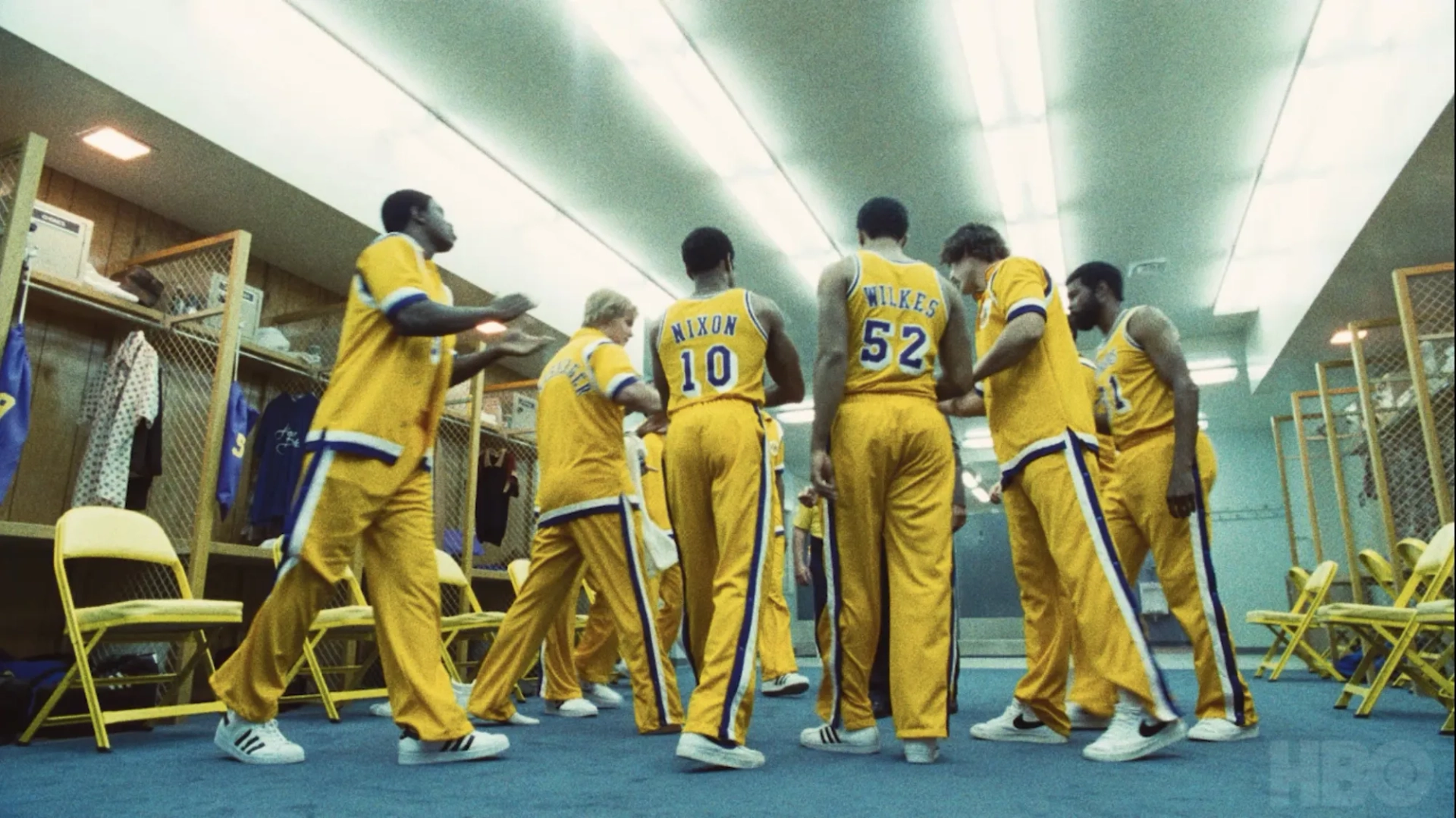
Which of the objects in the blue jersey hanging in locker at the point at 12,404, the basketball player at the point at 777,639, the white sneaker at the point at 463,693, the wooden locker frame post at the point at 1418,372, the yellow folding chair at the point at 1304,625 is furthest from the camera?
the yellow folding chair at the point at 1304,625

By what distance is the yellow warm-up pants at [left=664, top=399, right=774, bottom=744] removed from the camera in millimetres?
2363

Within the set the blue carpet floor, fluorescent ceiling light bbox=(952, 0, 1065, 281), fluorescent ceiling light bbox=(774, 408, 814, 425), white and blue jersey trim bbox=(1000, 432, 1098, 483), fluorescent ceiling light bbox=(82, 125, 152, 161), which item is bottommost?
the blue carpet floor

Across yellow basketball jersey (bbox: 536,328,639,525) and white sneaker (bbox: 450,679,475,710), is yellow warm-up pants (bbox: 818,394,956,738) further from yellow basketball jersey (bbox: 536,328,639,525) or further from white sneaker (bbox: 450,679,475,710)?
white sneaker (bbox: 450,679,475,710)

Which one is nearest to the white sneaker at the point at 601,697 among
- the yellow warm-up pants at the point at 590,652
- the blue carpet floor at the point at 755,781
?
the yellow warm-up pants at the point at 590,652

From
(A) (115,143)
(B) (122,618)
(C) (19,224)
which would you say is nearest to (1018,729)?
(B) (122,618)

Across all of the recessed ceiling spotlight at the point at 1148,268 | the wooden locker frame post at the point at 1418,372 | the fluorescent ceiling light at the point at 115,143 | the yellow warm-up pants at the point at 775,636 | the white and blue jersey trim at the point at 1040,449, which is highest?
the recessed ceiling spotlight at the point at 1148,268

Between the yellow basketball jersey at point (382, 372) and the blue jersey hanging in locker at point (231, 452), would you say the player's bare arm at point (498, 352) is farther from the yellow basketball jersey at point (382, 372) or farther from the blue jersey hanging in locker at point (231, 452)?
the blue jersey hanging in locker at point (231, 452)

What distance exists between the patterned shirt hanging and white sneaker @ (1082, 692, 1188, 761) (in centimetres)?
479

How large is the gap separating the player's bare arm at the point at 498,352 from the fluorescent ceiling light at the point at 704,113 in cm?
297

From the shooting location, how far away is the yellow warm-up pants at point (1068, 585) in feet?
8.02

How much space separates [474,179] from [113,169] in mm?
2377

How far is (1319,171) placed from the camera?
282 inches

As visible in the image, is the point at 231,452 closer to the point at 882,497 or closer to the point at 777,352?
→ the point at 777,352

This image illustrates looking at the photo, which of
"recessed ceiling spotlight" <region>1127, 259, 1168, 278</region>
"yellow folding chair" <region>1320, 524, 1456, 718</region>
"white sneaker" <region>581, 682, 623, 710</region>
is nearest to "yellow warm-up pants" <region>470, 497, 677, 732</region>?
"white sneaker" <region>581, 682, 623, 710</region>
